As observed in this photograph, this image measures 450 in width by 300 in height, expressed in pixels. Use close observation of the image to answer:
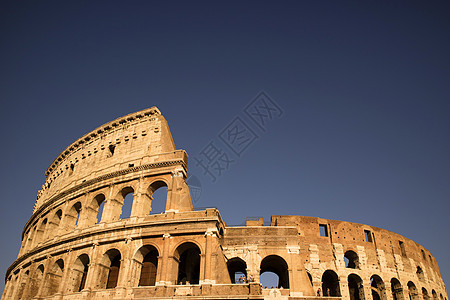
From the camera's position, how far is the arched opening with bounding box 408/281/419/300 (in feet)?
96.6

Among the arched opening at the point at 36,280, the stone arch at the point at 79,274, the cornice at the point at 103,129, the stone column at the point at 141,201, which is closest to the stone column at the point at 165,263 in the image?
the stone column at the point at 141,201

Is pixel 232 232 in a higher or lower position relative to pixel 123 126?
lower

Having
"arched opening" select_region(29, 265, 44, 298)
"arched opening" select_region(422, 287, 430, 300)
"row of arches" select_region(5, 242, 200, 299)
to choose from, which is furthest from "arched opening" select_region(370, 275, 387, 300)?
"arched opening" select_region(29, 265, 44, 298)

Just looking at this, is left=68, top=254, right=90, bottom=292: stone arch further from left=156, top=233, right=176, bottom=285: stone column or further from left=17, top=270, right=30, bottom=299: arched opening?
left=156, top=233, right=176, bottom=285: stone column

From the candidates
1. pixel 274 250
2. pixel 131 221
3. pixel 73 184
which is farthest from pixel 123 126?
pixel 274 250

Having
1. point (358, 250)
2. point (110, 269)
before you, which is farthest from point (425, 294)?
point (110, 269)

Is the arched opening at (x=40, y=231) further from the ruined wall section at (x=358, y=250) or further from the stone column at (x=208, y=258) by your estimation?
the ruined wall section at (x=358, y=250)

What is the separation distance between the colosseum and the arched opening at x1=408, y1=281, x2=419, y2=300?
8 cm

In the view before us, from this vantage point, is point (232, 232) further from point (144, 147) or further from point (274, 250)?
point (144, 147)

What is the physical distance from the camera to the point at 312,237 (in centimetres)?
2647

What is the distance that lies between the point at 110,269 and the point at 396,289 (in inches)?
909

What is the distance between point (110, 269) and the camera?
21.5 metres

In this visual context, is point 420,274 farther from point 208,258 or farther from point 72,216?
point 72,216

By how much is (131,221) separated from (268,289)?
9136 mm
